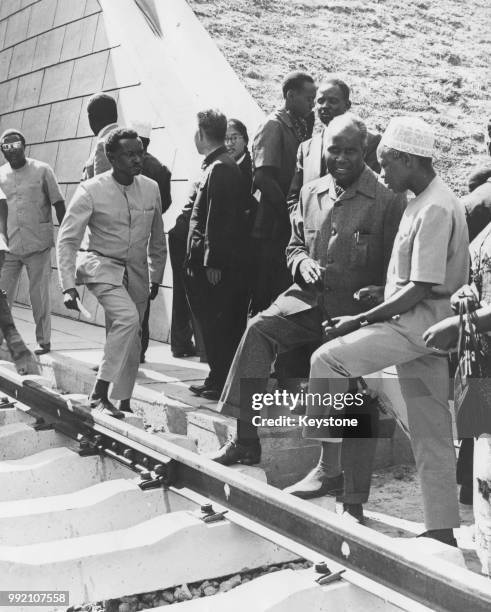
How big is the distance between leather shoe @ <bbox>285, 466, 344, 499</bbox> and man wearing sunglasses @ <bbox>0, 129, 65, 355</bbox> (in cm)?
452

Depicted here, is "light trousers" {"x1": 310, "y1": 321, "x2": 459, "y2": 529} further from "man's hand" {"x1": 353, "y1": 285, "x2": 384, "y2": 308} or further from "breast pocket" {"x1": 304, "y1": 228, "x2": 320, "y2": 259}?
"breast pocket" {"x1": 304, "y1": 228, "x2": 320, "y2": 259}

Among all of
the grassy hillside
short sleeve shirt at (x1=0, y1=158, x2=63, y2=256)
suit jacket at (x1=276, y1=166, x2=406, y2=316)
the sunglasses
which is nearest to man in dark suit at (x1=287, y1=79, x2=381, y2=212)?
suit jacket at (x1=276, y1=166, x2=406, y2=316)

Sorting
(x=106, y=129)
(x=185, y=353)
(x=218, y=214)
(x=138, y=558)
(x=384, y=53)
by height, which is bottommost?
(x=138, y=558)

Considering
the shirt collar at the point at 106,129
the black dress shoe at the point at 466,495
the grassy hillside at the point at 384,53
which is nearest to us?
the black dress shoe at the point at 466,495

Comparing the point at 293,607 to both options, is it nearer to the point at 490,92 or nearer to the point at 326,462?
the point at 326,462

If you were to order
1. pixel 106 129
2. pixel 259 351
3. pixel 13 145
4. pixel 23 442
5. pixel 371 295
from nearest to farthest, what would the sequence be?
pixel 371 295 < pixel 259 351 < pixel 23 442 < pixel 106 129 < pixel 13 145


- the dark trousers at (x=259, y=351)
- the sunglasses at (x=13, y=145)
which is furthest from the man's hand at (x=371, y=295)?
the sunglasses at (x=13, y=145)

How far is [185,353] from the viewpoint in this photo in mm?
7938

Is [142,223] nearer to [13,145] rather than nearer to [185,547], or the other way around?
[13,145]

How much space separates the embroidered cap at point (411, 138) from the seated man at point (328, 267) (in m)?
0.48

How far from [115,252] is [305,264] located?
1732mm

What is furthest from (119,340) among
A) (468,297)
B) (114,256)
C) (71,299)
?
(468,297)

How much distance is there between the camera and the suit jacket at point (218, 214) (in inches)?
227

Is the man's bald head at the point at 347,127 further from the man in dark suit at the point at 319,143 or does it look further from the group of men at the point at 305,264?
the man in dark suit at the point at 319,143
